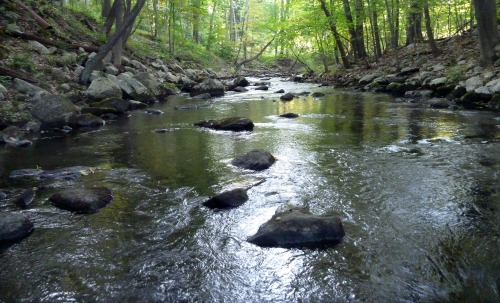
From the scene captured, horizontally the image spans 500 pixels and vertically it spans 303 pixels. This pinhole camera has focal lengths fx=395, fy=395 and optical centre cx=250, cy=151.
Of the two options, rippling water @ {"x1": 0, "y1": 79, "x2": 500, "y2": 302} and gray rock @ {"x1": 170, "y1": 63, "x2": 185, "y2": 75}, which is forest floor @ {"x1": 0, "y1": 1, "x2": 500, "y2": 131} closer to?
gray rock @ {"x1": 170, "y1": 63, "x2": 185, "y2": 75}

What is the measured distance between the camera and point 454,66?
14.4 metres

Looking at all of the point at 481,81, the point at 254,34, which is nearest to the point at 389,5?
the point at 481,81

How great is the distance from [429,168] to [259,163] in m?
2.48

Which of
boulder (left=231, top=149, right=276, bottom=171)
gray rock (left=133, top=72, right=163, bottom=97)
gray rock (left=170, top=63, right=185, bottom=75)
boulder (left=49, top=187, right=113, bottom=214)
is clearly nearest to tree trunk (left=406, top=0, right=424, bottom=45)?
gray rock (left=133, top=72, right=163, bottom=97)

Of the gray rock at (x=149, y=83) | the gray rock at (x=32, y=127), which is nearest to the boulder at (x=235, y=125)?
the gray rock at (x=32, y=127)

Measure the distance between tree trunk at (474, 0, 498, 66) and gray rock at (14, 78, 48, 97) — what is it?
13.3 metres

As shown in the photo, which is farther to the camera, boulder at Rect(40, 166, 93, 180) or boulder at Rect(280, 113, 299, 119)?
boulder at Rect(280, 113, 299, 119)

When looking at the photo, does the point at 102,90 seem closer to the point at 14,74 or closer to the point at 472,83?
the point at 14,74

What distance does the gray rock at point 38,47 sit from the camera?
1299 centimetres

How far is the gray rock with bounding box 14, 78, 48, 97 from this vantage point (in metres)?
10.5

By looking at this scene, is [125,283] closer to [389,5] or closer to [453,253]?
[453,253]

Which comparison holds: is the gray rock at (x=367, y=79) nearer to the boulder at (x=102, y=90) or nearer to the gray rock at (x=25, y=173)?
the boulder at (x=102, y=90)

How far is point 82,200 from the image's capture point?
14.7ft

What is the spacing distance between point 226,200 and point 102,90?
919 centimetres
